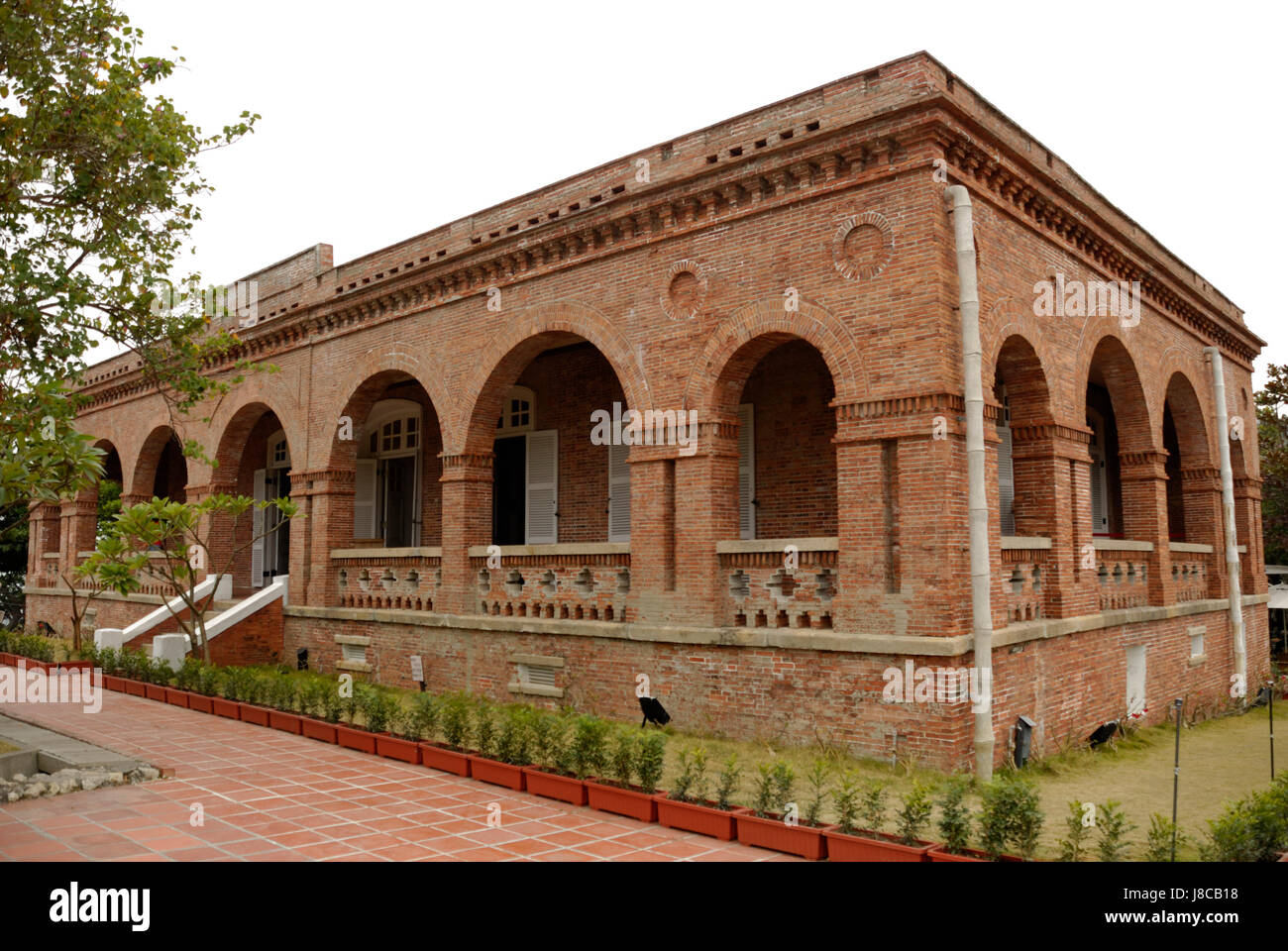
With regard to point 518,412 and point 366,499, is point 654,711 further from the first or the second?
point 366,499

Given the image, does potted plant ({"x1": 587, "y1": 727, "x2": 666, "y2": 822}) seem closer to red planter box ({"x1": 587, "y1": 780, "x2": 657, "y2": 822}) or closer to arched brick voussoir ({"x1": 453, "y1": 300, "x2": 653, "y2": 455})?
red planter box ({"x1": 587, "y1": 780, "x2": 657, "y2": 822})

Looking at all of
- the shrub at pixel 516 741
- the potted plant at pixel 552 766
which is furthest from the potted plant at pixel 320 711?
the potted plant at pixel 552 766

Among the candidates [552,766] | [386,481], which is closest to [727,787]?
[552,766]

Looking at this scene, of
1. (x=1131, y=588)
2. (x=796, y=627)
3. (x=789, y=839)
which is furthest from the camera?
(x=1131, y=588)

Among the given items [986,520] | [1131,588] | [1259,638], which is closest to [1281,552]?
[1259,638]

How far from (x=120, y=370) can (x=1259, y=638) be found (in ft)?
77.5

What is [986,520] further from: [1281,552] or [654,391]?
[1281,552]

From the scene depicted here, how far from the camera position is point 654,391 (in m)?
11.2

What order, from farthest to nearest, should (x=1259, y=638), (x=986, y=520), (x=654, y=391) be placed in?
(x=1259, y=638)
(x=654, y=391)
(x=986, y=520)

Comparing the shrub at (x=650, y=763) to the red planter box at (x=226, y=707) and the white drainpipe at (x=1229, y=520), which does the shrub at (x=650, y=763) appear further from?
Result: the white drainpipe at (x=1229, y=520)

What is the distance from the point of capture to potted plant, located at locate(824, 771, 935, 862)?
19.2 feet

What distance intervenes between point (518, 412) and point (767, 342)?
6.50 meters

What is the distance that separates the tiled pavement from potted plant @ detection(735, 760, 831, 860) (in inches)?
4.0

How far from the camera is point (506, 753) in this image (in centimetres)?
830
